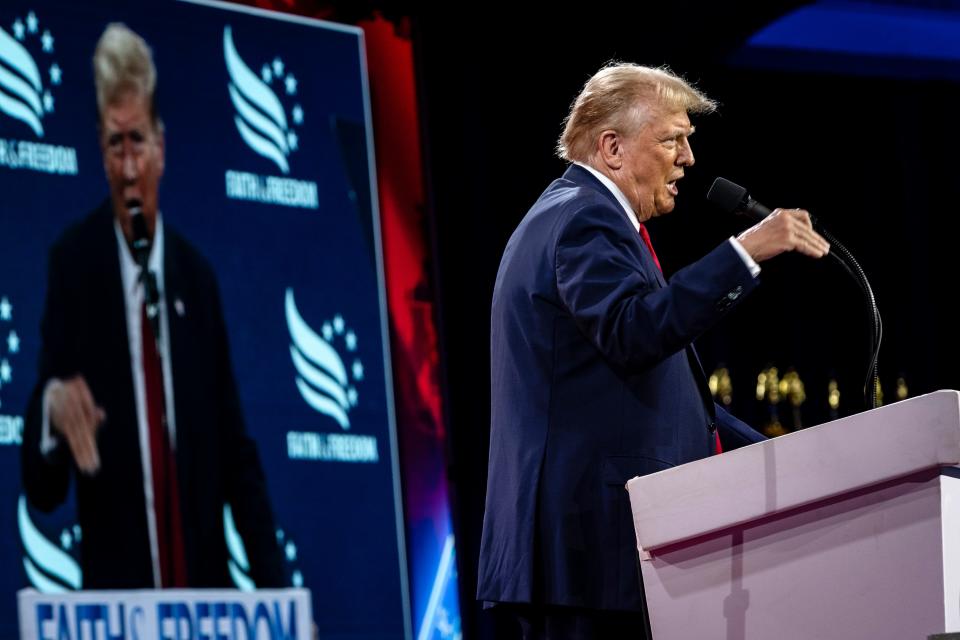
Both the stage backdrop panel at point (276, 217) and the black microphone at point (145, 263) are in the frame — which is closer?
the stage backdrop panel at point (276, 217)

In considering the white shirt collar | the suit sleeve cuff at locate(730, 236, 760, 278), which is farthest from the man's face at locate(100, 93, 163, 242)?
the suit sleeve cuff at locate(730, 236, 760, 278)

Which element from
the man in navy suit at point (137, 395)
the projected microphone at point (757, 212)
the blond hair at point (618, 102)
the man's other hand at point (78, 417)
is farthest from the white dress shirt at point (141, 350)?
the projected microphone at point (757, 212)

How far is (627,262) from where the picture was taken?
6.82 feet

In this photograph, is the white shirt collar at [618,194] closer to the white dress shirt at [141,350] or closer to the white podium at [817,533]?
the white podium at [817,533]

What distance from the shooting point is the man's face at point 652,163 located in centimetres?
231

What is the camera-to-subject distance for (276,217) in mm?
4316

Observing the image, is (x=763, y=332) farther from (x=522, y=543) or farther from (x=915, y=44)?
(x=522, y=543)

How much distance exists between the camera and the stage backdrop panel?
12.9 feet

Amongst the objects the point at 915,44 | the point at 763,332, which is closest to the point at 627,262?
the point at 763,332

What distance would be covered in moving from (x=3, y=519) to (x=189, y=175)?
3.58ft

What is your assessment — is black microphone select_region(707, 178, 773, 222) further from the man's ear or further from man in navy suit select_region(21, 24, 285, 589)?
man in navy suit select_region(21, 24, 285, 589)

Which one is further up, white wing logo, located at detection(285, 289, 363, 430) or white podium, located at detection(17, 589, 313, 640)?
white wing logo, located at detection(285, 289, 363, 430)

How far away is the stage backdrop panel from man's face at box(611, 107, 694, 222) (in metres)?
2.06

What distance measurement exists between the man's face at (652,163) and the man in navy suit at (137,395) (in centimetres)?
Answer: 203
